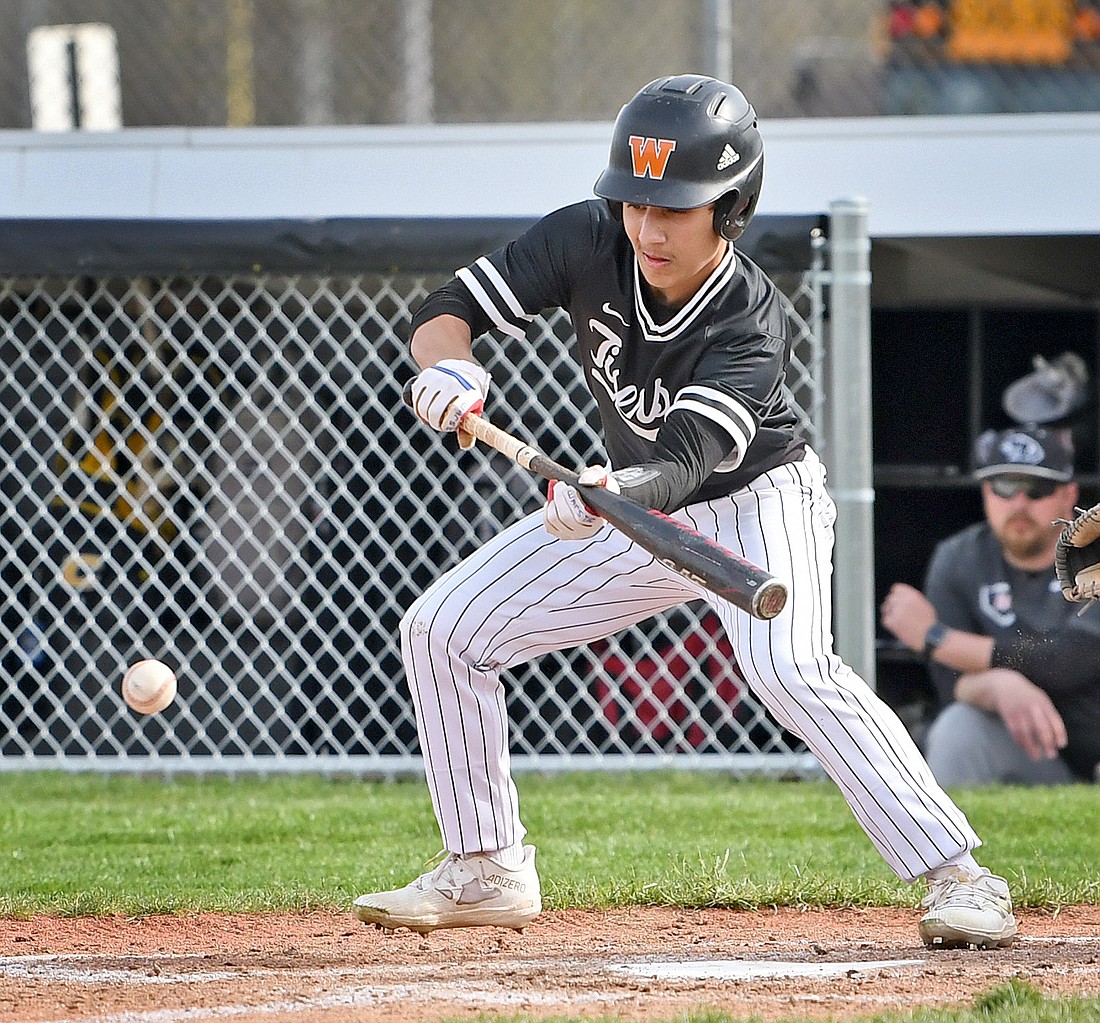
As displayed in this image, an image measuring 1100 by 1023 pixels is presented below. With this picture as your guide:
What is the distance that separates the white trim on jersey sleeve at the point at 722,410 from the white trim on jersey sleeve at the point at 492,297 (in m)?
0.49

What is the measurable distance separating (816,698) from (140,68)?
5951 millimetres

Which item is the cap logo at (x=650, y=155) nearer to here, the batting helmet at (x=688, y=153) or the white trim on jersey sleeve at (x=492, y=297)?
the batting helmet at (x=688, y=153)

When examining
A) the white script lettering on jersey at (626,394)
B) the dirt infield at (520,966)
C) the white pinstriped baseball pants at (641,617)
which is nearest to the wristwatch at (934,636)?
the dirt infield at (520,966)

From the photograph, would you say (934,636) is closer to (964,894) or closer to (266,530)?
(266,530)

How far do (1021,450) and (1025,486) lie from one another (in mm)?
118

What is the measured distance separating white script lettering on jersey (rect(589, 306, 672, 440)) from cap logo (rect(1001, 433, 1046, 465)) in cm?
260

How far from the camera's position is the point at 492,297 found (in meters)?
3.08

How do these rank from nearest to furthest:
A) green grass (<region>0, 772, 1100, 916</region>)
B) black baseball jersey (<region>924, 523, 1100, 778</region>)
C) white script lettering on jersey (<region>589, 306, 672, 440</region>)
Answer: white script lettering on jersey (<region>589, 306, 672, 440</region>) → green grass (<region>0, 772, 1100, 916</region>) → black baseball jersey (<region>924, 523, 1100, 778</region>)

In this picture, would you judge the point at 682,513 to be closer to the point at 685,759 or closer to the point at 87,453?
the point at 685,759

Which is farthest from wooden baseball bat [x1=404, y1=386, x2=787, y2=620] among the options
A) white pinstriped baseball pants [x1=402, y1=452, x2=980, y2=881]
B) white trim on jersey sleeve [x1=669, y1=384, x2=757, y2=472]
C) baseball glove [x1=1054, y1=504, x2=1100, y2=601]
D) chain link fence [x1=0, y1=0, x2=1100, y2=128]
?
chain link fence [x1=0, y1=0, x2=1100, y2=128]

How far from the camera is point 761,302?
2.91 metres

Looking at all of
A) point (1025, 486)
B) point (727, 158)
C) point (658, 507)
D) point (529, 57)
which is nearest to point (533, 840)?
point (658, 507)

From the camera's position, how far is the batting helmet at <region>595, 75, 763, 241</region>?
2748 millimetres

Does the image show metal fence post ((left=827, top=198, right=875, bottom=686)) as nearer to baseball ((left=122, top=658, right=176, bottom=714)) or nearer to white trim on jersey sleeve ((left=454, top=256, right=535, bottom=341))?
white trim on jersey sleeve ((left=454, top=256, right=535, bottom=341))
